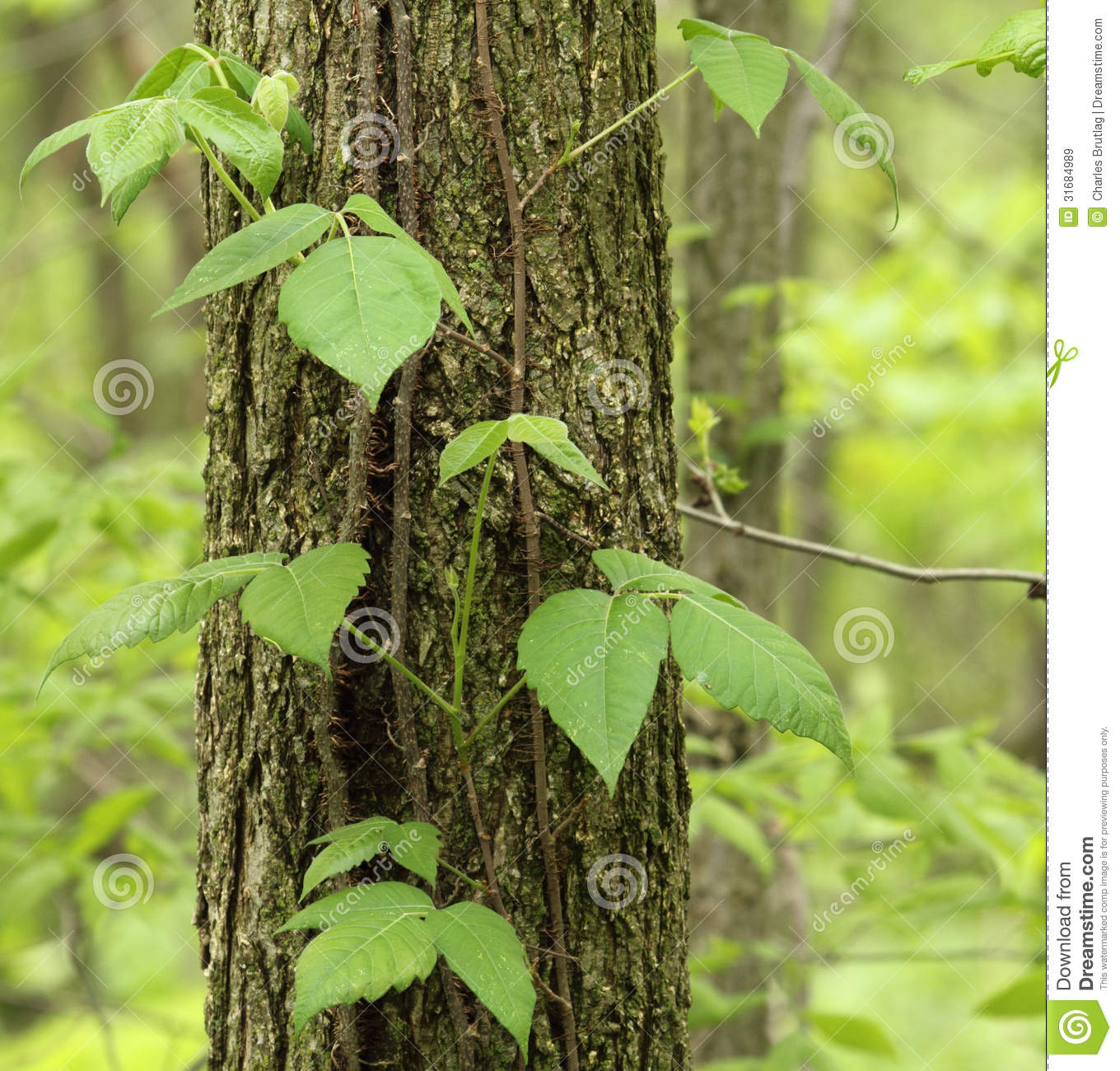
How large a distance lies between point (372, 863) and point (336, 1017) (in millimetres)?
193

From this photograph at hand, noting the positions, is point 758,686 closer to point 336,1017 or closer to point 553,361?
point 553,361

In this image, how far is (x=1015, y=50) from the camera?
3.98 feet

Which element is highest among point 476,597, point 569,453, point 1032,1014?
point 569,453

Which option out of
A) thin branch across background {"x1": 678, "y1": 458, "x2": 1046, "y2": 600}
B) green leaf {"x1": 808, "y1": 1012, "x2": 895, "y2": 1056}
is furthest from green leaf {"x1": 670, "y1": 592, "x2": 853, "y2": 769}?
green leaf {"x1": 808, "y1": 1012, "x2": 895, "y2": 1056}

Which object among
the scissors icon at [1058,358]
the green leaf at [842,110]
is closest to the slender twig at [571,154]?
the green leaf at [842,110]

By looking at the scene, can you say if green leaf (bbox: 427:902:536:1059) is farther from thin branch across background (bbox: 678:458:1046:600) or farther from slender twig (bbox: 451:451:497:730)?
thin branch across background (bbox: 678:458:1046:600)

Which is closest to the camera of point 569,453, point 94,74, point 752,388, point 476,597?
point 569,453

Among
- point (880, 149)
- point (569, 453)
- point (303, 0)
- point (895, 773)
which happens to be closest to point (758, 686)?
point (569, 453)

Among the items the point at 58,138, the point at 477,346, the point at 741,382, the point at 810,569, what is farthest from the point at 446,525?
the point at 810,569

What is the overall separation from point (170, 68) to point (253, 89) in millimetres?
92

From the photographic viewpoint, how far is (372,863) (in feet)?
3.82

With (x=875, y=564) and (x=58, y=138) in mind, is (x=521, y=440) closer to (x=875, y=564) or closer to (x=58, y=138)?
(x=58, y=138)

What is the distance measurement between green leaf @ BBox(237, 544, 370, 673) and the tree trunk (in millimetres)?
169

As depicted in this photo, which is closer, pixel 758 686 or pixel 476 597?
pixel 758 686
